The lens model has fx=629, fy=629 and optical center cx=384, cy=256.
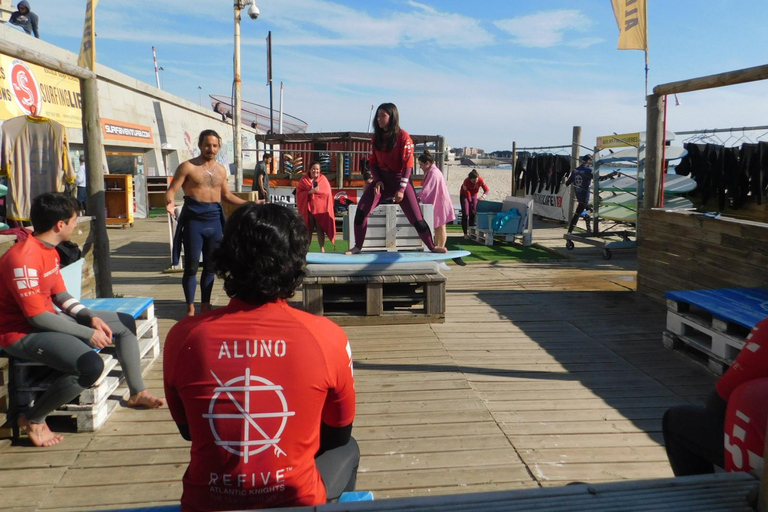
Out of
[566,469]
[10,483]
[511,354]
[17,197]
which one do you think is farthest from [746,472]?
→ [17,197]

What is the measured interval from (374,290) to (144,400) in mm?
2901

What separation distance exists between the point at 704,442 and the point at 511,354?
3.22m

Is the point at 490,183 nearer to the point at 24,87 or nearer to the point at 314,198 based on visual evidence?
the point at 24,87

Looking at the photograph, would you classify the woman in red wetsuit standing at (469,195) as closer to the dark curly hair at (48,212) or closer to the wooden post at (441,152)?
the wooden post at (441,152)

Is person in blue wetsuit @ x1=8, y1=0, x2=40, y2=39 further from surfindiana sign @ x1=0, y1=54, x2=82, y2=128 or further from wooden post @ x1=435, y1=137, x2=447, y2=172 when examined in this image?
wooden post @ x1=435, y1=137, x2=447, y2=172

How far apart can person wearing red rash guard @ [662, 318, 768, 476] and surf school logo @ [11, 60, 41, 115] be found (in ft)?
46.3

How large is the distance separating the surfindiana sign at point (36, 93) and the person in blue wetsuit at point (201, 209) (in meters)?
6.76

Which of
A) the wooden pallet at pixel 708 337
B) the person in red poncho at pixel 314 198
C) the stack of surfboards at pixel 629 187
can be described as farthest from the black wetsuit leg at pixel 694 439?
the stack of surfboards at pixel 629 187

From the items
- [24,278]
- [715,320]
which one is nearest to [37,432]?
[24,278]

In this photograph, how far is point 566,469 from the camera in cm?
347

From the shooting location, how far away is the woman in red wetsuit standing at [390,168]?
21.8 feet

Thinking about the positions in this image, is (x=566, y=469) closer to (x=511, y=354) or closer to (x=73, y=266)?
(x=511, y=354)

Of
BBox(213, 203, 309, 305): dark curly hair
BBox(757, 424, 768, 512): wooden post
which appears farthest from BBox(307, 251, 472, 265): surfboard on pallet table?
BBox(757, 424, 768, 512): wooden post

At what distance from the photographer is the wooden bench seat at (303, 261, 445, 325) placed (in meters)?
6.69
